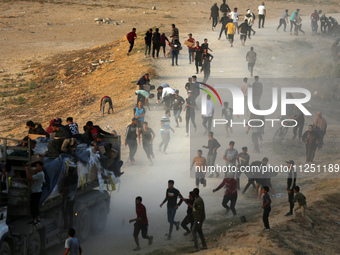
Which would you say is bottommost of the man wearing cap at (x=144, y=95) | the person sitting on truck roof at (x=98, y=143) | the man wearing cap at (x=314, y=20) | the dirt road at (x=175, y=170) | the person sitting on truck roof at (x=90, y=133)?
the dirt road at (x=175, y=170)

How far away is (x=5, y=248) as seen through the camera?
11.7 meters

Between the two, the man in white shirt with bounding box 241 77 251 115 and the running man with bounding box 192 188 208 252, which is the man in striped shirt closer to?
the man in white shirt with bounding box 241 77 251 115

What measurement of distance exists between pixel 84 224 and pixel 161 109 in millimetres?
11375

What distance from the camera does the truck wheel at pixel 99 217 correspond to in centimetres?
1528

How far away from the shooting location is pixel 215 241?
14.2 metres

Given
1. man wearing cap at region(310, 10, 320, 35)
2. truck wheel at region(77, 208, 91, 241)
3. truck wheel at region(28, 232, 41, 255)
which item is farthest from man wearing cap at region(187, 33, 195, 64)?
truck wheel at region(28, 232, 41, 255)

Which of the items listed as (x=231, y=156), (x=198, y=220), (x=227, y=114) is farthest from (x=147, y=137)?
(x=198, y=220)

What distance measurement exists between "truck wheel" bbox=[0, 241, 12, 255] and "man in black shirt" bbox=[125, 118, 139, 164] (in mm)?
9103

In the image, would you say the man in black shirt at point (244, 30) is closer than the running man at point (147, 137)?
No

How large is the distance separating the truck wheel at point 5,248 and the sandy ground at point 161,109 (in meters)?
2.27

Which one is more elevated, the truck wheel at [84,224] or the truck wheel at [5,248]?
the truck wheel at [5,248]

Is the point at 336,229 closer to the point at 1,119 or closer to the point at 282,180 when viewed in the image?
the point at 282,180

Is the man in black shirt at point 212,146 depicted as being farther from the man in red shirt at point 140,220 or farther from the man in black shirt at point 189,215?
the man in red shirt at point 140,220

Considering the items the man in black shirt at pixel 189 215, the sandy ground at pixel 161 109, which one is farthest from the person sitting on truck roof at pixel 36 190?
the man in black shirt at pixel 189 215
